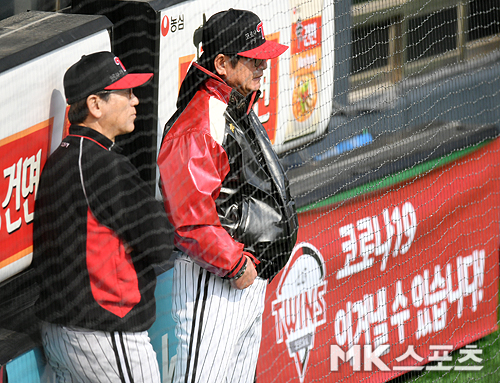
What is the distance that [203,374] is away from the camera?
1.86 metres

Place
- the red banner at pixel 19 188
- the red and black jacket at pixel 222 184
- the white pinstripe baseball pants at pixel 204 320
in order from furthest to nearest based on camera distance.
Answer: the white pinstripe baseball pants at pixel 204 320 < the red and black jacket at pixel 222 184 < the red banner at pixel 19 188

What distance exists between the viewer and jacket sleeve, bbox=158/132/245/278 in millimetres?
1727

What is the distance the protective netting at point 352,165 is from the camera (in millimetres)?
1715

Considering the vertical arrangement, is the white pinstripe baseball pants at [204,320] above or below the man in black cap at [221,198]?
below

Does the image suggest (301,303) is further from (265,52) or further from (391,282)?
(265,52)

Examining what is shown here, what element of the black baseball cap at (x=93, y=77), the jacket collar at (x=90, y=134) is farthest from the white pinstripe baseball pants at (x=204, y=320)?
the black baseball cap at (x=93, y=77)

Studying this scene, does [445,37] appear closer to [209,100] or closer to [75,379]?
[209,100]

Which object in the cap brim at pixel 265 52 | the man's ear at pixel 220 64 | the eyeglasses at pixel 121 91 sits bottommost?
the eyeglasses at pixel 121 91

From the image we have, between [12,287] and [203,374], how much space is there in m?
0.55

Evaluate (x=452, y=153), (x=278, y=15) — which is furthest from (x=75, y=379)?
(x=452, y=153)

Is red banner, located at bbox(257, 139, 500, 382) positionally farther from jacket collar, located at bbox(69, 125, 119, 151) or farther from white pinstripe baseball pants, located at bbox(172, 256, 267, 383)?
jacket collar, located at bbox(69, 125, 119, 151)

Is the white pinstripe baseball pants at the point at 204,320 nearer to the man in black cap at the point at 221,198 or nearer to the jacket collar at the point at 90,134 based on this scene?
the man in black cap at the point at 221,198

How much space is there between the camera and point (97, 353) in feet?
5.47

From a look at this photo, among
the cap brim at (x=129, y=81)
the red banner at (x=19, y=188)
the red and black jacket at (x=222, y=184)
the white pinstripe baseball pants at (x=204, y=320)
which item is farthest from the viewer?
the white pinstripe baseball pants at (x=204, y=320)
